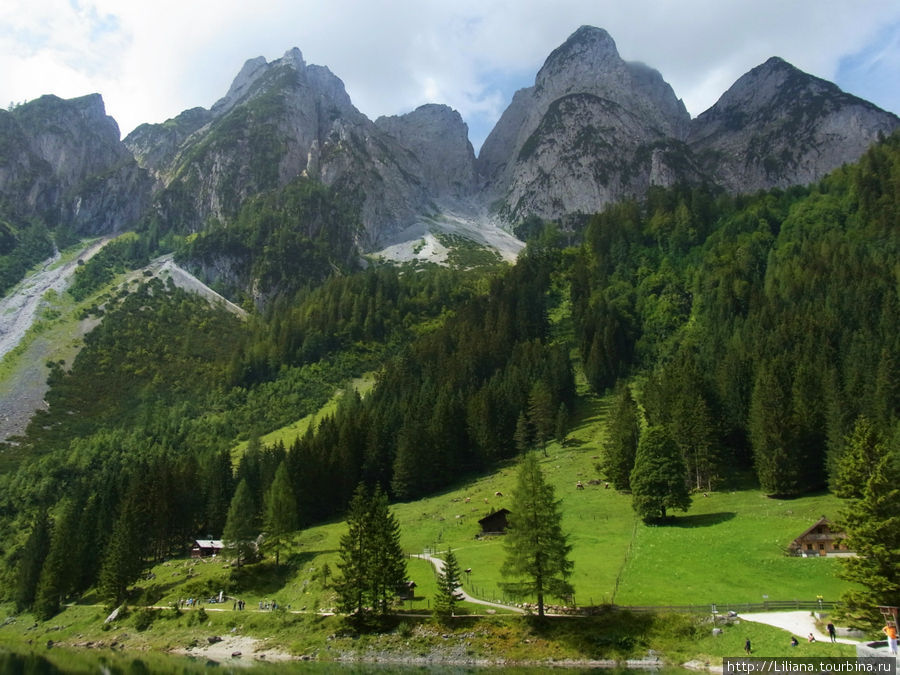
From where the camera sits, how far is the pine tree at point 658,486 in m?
71.6

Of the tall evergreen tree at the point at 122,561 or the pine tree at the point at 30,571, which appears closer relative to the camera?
the tall evergreen tree at the point at 122,561

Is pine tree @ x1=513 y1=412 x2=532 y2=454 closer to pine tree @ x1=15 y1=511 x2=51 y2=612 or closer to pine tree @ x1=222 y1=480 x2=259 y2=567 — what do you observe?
pine tree @ x1=222 y1=480 x2=259 y2=567

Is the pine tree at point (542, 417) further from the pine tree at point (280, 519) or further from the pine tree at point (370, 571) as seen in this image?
the pine tree at point (370, 571)

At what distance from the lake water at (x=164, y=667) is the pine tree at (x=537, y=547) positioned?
6.14m

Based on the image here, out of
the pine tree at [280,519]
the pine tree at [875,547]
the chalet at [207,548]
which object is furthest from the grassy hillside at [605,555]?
the pine tree at [875,547]

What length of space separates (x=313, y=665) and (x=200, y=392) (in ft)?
445

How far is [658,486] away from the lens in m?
72.4

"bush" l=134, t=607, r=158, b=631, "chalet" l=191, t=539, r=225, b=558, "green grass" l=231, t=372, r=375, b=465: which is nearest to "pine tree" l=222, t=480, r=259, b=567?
"bush" l=134, t=607, r=158, b=631

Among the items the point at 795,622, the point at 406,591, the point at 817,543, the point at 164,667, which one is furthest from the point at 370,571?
the point at 817,543

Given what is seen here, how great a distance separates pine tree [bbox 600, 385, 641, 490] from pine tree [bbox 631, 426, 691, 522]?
8.52m

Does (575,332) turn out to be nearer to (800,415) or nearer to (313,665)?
(800,415)

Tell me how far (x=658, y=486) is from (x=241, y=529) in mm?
50490

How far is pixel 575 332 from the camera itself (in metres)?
161

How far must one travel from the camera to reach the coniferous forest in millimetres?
85188
